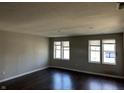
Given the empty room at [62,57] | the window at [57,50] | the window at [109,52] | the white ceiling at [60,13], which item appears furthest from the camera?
the window at [57,50]

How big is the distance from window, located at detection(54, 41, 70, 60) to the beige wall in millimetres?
998

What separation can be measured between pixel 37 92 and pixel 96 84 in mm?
4500

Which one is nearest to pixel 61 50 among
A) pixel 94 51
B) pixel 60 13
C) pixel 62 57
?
pixel 62 57

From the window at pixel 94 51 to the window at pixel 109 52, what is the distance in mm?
291

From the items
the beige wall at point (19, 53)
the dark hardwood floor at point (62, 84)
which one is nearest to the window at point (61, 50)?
the beige wall at point (19, 53)

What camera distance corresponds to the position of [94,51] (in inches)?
253

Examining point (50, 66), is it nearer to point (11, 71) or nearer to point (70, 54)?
point (70, 54)

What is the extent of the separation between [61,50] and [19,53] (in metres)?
3.14

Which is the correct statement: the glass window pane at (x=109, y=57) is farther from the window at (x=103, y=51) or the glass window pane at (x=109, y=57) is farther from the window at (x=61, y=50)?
the window at (x=61, y=50)

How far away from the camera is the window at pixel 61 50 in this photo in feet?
25.0

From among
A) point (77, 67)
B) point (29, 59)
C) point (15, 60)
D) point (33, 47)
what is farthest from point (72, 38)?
point (15, 60)

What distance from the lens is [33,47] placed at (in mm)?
6750

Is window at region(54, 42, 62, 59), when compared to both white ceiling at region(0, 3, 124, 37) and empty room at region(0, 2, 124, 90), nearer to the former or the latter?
Answer: empty room at region(0, 2, 124, 90)

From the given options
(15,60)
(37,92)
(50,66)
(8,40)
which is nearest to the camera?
(37,92)
